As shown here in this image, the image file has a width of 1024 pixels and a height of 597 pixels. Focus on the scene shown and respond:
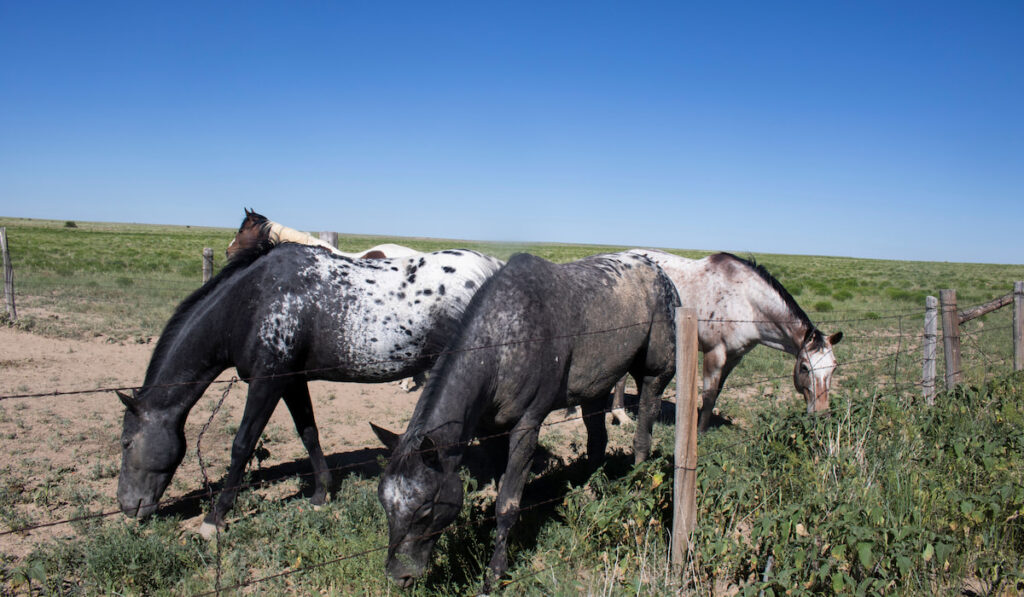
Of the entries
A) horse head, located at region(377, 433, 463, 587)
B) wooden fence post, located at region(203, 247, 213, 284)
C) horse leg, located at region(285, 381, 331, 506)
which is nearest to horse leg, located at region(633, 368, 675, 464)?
horse head, located at region(377, 433, 463, 587)

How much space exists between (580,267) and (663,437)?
2644mm

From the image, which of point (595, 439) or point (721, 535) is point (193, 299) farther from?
point (721, 535)

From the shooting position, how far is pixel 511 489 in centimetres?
364

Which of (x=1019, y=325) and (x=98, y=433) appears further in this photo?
(x=1019, y=325)

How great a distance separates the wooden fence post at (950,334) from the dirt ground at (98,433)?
3.66 meters

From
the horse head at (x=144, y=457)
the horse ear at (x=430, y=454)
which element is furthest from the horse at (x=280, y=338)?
the horse ear at (x=430, y=454)

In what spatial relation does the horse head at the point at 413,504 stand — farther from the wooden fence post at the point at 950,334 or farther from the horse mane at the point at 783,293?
the wooden fence post at the point at 950,334

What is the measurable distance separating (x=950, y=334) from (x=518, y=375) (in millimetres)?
5338

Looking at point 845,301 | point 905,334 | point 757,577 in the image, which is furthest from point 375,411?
point 845,301

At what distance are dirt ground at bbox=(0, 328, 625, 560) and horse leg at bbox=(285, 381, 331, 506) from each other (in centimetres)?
35

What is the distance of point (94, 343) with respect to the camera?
9852mm

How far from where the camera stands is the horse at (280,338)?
13.9 ft

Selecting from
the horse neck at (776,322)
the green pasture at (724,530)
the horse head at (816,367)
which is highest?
the horse neck at (776,322)

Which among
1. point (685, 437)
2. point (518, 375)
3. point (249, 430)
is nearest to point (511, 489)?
point (518, 375)
